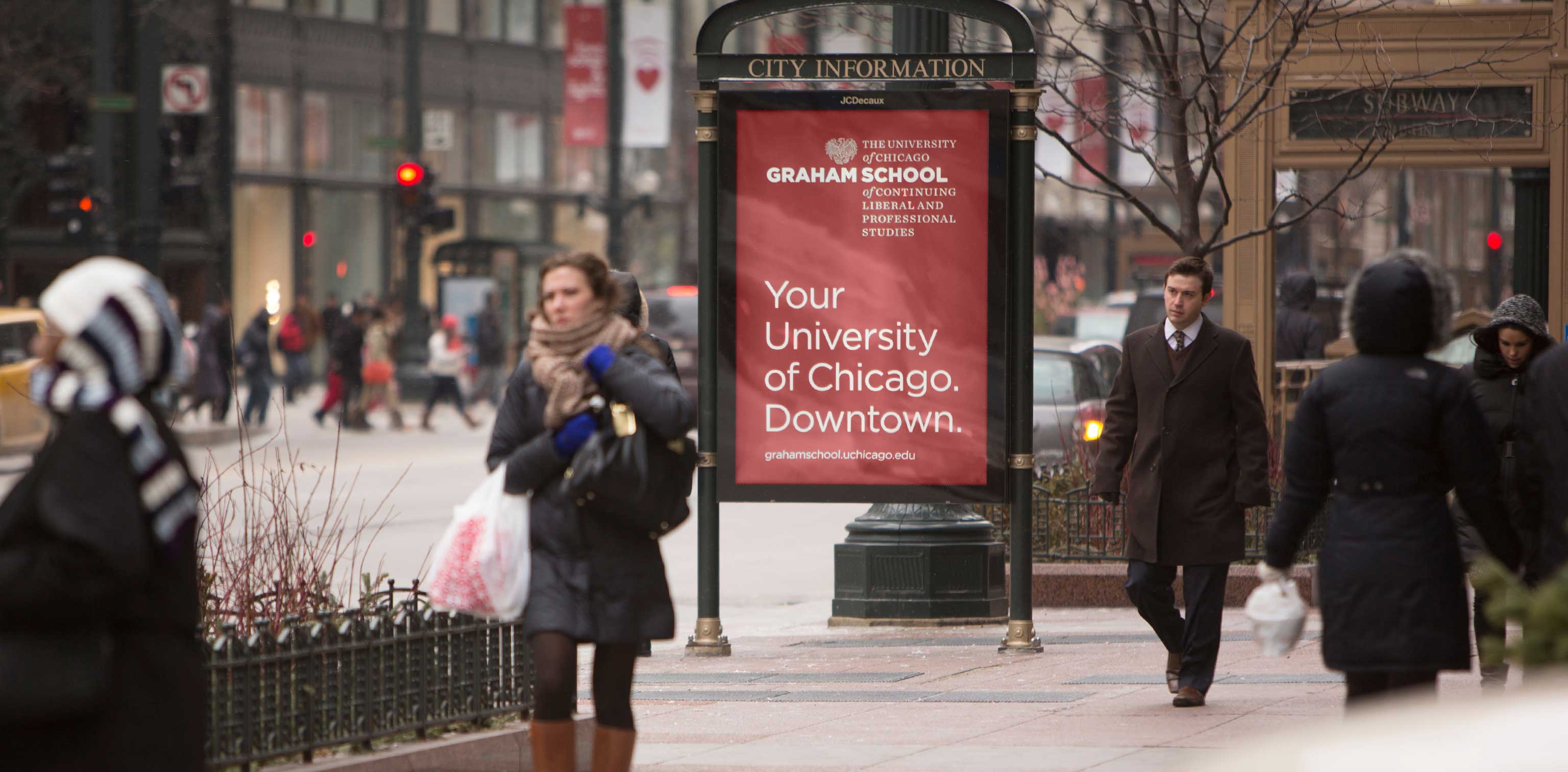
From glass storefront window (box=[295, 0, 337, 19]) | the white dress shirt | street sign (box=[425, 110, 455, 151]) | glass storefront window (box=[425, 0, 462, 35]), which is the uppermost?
glass storefront window (box=[425, 0, 462, 35])

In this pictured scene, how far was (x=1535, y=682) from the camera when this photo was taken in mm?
3881

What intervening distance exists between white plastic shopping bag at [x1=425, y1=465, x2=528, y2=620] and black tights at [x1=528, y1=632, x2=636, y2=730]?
0.14m

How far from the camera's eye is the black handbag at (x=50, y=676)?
3918 mm

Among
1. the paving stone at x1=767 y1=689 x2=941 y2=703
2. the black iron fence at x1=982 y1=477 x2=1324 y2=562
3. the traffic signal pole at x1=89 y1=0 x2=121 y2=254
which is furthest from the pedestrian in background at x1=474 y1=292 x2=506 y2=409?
the paving stone at x1=767 y1=689 x2=941 y2=703

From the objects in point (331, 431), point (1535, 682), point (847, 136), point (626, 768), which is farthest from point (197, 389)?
point (1535, 682)

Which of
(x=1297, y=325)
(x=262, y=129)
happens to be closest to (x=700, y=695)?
(x=1297, y=325)

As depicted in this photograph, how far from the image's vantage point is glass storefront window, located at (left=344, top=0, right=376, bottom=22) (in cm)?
4528

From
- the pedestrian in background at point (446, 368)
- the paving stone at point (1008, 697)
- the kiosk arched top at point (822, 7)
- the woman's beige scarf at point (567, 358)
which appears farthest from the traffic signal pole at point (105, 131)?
the woman's beige scarf at point (567, 358)

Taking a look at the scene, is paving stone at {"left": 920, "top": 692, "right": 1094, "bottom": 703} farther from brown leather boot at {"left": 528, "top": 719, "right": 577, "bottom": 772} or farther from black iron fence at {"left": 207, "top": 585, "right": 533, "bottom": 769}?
brown leather boot at {"left": 528, "top": 719, "right": 577, "bottom": 772}

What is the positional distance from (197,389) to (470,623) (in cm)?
2291

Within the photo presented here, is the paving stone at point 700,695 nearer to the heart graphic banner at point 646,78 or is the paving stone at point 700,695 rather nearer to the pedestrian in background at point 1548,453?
the pedestrian in background at point 1548,453

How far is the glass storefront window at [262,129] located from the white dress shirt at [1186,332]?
3635 centimetres

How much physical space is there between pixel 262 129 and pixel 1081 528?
→ 33.7 m

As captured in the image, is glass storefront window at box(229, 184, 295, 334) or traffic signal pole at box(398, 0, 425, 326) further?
glass storefront window at box(229, 184, 295, 334)
